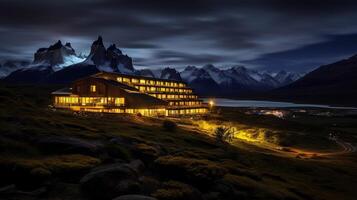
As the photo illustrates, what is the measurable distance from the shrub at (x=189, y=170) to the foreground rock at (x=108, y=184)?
35.9 feet

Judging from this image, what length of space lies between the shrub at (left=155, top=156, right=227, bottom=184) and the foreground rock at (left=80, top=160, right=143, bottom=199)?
35.9ft

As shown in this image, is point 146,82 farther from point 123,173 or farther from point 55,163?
point 123,173

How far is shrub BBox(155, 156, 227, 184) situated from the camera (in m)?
44.9

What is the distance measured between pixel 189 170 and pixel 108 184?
13959 mm

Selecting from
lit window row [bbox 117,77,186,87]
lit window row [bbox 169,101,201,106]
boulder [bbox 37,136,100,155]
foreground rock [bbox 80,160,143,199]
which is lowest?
foreground rock [bbox 80,160,143,199]

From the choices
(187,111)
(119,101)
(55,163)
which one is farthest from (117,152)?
(187,111)

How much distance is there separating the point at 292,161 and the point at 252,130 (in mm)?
61172

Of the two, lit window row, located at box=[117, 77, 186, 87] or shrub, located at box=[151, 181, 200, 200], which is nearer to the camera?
shrub, located at box=[151, 181, 200, 200]

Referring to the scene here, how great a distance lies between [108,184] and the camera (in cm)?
A: 3450

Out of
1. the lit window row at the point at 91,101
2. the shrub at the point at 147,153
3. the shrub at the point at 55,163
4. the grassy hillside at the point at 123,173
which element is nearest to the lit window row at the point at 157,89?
the lit window row at the point at 91,101

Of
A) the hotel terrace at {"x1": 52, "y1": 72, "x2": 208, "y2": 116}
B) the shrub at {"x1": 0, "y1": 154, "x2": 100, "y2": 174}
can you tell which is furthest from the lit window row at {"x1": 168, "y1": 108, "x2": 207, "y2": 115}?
the shrub at {"x1": 0, "y1": 154, "x2": 100, "y2": 174}

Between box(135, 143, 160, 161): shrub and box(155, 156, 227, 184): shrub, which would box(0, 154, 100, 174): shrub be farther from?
box(135, 143, 160, 161): shrub

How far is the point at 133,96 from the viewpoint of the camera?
13550 cm

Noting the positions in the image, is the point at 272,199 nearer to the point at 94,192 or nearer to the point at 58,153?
the point at 94,192
